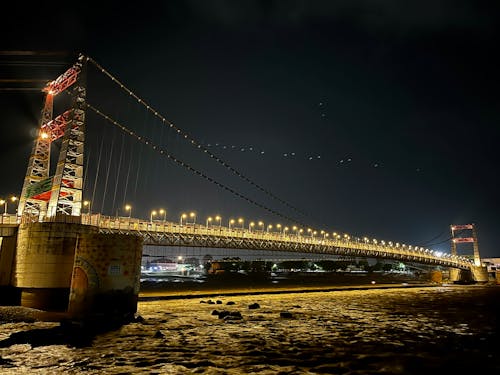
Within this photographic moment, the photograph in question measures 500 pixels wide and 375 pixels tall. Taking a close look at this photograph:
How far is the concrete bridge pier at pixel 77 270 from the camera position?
653 inches

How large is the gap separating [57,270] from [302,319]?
14141mm

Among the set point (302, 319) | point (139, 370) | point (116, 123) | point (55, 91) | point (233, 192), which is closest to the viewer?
point (139, 370)

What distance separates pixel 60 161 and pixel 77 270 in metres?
13.5

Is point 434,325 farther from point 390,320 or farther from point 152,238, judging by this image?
point 152,238

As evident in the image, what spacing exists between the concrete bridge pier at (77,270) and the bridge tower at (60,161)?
3.11 m

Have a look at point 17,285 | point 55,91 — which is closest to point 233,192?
point 55,91

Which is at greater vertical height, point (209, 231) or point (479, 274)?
point (209, 231)

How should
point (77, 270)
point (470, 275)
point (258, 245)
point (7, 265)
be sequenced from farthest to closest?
point (470, 275) < point (258, 245) < point (7, 265) < point (77, 270)

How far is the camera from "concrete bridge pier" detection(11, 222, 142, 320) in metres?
16.6

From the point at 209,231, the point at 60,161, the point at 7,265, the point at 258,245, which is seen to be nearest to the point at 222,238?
the point at 209,231

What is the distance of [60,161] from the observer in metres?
27.0

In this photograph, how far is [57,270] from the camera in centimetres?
2042

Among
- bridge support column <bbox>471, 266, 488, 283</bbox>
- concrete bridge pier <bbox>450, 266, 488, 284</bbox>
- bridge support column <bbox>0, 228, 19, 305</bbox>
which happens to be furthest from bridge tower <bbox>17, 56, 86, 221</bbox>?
bridge support column <bbox>471, 266, 488, 283</bbox>

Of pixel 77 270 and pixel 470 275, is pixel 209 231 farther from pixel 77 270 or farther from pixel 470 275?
pixel 470 275
